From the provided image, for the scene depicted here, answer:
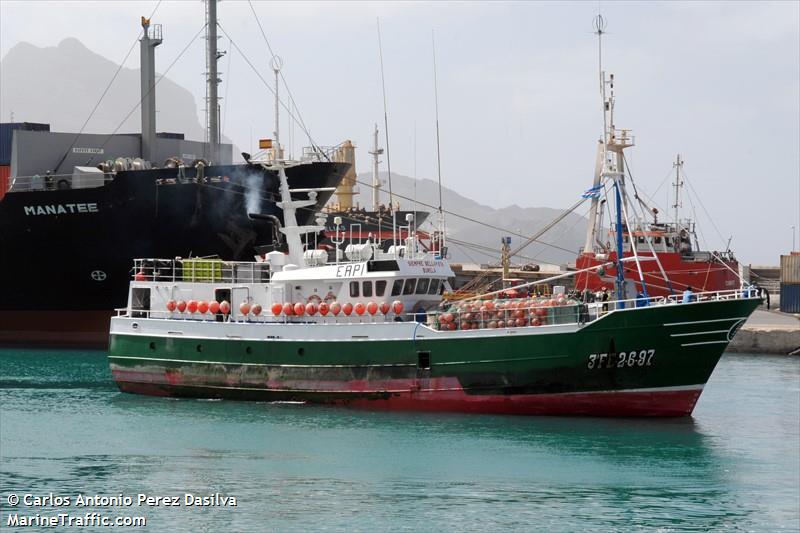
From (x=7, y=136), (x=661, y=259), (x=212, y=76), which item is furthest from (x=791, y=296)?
(x=7, y=136)

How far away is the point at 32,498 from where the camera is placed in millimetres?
23828

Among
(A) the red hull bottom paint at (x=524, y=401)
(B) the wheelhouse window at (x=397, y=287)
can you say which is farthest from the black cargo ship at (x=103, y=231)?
(A) the red hull bottom paint at (x=524, y=401)

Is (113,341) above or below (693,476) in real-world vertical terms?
above

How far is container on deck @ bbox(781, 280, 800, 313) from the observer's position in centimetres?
6372

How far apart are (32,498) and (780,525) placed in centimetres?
1448

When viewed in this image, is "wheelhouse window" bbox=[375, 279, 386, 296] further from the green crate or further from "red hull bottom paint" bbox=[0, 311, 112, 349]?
"red hull bottom paint" bbox=[0, 311, 112, 349]

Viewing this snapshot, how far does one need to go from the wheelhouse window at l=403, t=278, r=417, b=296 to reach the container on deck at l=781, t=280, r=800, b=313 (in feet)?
119

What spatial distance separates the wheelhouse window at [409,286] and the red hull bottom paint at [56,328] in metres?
18.9

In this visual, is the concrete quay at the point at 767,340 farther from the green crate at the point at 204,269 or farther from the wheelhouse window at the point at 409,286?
the green crate at the point at 204,269

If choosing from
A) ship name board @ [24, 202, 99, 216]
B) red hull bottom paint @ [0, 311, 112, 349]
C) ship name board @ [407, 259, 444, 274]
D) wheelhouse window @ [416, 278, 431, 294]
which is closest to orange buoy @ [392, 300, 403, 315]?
wheelhouse window @ [416, 278, 431, 294]

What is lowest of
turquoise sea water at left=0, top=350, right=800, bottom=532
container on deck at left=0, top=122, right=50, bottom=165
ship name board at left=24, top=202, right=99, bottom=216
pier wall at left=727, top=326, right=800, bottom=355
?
turquoise sea water at left=0, top=350, right=800, bottom=532

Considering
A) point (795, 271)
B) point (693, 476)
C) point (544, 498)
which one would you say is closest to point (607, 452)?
point (693, 476)

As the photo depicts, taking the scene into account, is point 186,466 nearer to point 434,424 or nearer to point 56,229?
point 434,424

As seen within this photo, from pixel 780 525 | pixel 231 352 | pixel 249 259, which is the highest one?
pixel 249 259
